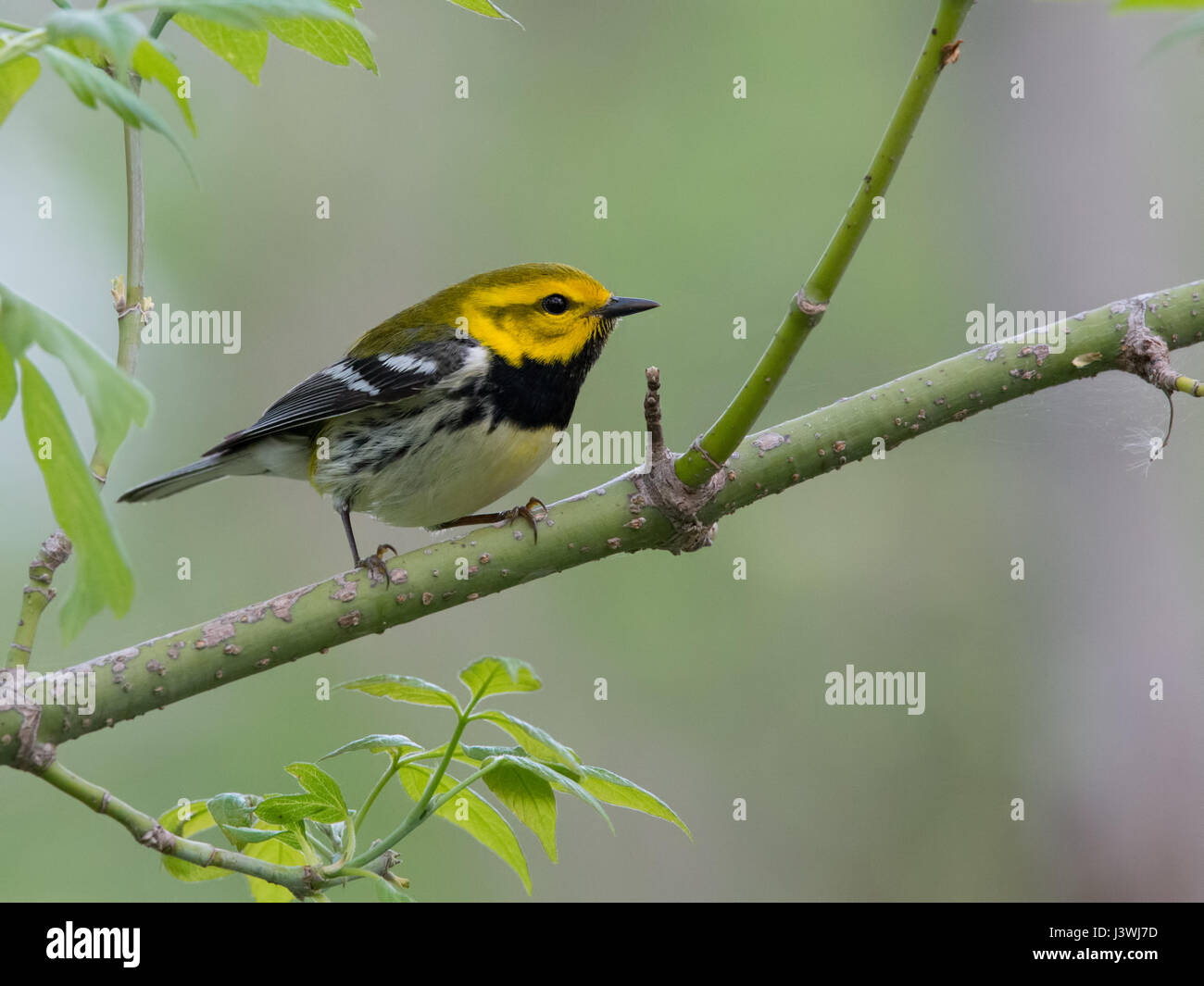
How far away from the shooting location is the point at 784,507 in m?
8.27

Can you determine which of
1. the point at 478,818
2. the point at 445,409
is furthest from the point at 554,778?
the point at 445,409

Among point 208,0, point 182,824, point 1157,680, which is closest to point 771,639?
point 1157,680

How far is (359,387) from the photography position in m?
3.75

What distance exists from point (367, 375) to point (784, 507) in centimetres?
495

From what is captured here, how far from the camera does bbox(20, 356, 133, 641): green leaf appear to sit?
105cm

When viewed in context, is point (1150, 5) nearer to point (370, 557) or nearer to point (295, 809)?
point (295, 809)

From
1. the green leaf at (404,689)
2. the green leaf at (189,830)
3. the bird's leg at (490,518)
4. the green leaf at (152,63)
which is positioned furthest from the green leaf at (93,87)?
the bird's leg at (490,518)

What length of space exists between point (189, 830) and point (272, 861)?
0.16 metres

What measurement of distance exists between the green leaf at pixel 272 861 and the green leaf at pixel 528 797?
348 millimetres

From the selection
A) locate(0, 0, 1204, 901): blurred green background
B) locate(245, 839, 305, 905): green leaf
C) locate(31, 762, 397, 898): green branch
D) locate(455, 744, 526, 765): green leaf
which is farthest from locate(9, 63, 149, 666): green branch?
→ locate(0, 0, 1204, 901): blurred green background

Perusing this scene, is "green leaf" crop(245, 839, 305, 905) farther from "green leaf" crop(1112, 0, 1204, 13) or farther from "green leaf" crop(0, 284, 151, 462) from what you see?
"green leaf" crop(1112, 0, 1204, 13)

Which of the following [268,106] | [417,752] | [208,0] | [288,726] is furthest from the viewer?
[268,106]

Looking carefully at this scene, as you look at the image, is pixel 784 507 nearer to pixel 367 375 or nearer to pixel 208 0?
pixel 367 375

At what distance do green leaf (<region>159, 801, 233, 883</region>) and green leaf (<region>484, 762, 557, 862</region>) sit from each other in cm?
40
